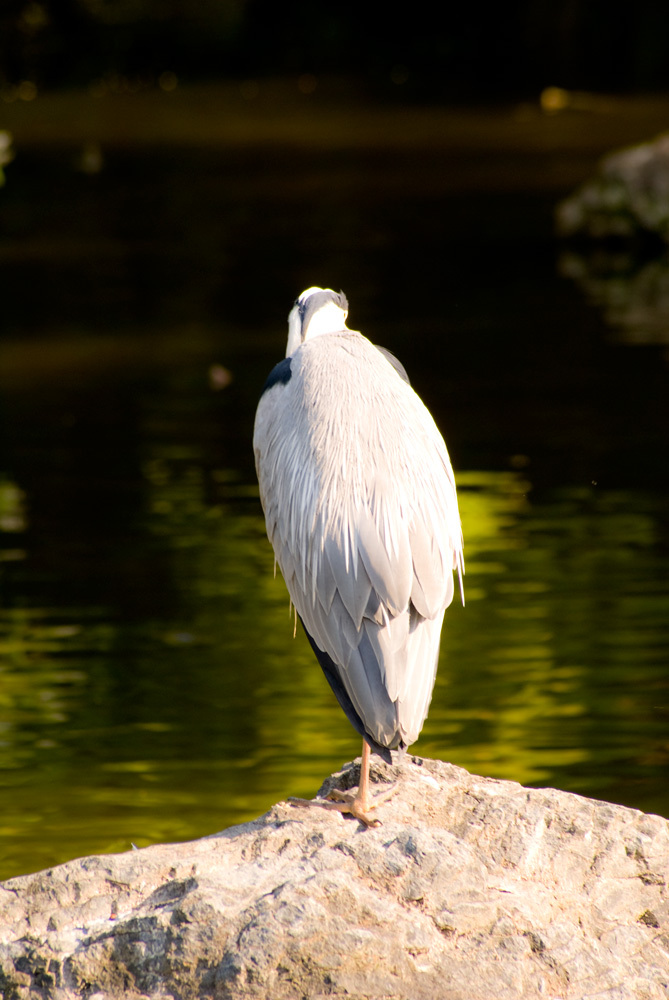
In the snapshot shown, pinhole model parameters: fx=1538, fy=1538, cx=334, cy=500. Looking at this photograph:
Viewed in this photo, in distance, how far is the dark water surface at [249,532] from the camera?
17.2 feet

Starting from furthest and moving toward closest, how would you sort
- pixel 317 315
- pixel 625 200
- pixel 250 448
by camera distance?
pixel 625 200 → pixel 250 448 → pixel 317 315

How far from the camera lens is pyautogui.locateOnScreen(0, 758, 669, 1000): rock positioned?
2914 millimetres

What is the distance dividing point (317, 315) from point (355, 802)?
1378mm

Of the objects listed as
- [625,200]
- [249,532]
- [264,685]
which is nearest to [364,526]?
[264,685]

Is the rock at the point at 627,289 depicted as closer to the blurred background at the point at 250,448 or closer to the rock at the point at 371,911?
the blurred background at the point at 250,448

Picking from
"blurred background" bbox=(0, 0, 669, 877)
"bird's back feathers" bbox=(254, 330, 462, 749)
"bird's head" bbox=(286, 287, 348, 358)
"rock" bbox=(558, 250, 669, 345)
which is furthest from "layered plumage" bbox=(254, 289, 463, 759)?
"rock" bbox=(558, 250, 669, 345)

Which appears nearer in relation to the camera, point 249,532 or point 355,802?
point 355,802

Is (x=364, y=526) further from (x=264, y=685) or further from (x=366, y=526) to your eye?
(x=264, y=685)

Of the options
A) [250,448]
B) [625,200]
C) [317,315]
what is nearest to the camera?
[317,315]

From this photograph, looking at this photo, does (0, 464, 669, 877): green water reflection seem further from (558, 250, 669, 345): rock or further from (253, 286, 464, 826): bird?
(558, 250, 669, 345): rock

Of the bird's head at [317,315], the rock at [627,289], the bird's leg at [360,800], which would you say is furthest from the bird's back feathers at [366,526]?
the rock at [627,289]

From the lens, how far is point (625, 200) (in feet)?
46.4

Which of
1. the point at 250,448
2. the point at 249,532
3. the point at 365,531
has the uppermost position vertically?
the point at 365,531

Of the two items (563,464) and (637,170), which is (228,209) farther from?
(563,464)
